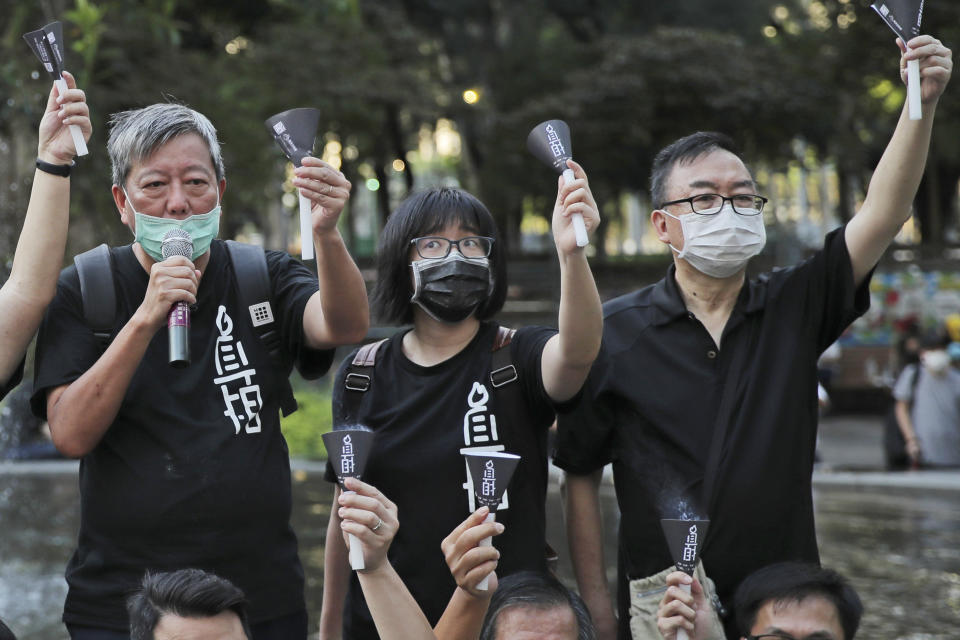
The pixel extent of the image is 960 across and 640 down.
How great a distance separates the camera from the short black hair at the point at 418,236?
11.7ft

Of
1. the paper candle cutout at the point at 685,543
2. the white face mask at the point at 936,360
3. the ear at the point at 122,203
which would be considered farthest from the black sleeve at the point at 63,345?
the white face mask at the point at 936,360

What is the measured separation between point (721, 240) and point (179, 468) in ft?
5.34

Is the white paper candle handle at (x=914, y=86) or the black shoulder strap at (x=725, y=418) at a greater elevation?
the white paper candle handle at (x=914, y=86)

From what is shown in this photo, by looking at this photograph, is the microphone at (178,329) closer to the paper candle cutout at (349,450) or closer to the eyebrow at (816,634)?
the paper candle cutout at (349,450)

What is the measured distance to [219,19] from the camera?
24.8 m

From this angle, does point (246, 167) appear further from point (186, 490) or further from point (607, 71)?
point (186, 490)

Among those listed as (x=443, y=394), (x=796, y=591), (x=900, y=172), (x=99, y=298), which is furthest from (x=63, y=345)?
(x=900, y=172)

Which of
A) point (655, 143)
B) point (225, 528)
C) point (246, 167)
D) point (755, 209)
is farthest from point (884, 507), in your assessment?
point (655, 143)

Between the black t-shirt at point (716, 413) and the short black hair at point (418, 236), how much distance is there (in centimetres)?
37

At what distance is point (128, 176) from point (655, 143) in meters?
27.6

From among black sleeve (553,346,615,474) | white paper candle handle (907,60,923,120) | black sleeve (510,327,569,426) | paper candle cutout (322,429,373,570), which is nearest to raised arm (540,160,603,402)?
black sleeve (510,327,569,426)

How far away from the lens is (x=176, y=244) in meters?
3.14

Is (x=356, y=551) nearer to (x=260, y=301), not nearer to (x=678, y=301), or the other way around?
(x=260, y=301)

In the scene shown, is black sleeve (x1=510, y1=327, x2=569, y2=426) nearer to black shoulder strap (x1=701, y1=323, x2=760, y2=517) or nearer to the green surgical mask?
black shoulder strap (x1=701, y1=323, x2=760, y2=517)
